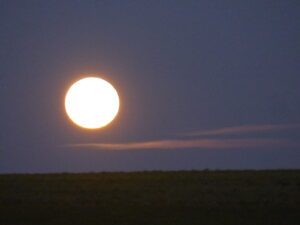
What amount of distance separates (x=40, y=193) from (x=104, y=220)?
925 cm

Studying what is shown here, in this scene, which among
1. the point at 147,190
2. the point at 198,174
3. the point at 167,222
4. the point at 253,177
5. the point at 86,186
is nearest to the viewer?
the point at 167,222

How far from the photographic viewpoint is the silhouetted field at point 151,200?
819 inches

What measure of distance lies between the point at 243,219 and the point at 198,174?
19.9 m

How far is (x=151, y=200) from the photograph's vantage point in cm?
2569

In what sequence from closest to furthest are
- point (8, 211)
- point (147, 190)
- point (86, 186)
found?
point (8, 211)
point (147, 190)
point (86, 186)

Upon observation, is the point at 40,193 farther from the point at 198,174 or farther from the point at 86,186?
the point at 198,174

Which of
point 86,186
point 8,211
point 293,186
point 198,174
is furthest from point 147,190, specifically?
point 198,174

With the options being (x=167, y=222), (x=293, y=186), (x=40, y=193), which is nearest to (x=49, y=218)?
(x=167, y=222)

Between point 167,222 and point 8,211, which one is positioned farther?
point 8,211

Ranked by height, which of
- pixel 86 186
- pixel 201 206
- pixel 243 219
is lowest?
pixel 243 219

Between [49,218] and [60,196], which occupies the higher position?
[60,196]

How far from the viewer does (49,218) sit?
21125 mm

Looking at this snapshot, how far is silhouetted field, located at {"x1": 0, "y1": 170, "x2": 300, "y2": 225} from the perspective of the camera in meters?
20.8

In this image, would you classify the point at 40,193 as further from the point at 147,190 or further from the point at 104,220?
the point at 104,220
